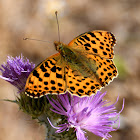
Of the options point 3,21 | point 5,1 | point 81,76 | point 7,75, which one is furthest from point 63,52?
point 5,1

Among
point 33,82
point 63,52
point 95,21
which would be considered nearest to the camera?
point 33,82

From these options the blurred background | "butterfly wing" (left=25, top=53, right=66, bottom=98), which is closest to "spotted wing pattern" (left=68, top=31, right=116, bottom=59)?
"butterfly wing" (left=25, top=53, right=66, bottom=98)

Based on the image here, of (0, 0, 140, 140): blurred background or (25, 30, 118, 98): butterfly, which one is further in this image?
(0, 0, 140, 140): blurred background

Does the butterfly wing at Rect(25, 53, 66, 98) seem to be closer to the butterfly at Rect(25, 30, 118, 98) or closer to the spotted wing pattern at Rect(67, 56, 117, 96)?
the butterfly at Rect(25, 30, 118, 98)

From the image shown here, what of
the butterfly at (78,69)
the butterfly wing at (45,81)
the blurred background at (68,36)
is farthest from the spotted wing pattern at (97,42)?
the blurred background at (68,36)

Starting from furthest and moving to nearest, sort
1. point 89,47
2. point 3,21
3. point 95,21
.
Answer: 1. point 95,21
2. point 3,21
3. point 89,47

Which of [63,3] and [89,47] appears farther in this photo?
[63,3]

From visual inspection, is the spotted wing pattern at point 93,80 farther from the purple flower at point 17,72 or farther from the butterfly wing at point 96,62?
the purple flower at point 17,72

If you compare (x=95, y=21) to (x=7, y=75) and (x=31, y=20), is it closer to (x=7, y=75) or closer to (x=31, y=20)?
(x=31, y=20)
